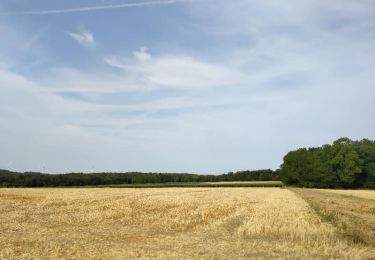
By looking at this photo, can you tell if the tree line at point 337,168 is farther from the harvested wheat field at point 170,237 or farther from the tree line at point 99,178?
the harvested wheat field at point 170,237

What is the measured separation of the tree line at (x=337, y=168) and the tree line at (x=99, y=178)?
51063 millimetres

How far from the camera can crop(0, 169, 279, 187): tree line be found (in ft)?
413

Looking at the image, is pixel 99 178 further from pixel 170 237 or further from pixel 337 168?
pixel 170 237

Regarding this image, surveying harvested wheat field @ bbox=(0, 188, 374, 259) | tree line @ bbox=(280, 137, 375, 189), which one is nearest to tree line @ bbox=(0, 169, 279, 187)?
tree line @ bbox=(280, 137, 375, 189)

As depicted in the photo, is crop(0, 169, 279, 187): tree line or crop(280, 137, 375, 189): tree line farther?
crop(0, 169, 279, 187): tree line

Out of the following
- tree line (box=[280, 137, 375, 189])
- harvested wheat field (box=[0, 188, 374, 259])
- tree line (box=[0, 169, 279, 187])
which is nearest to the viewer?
harvested wheat field (box=[0, 188, 374, 259])

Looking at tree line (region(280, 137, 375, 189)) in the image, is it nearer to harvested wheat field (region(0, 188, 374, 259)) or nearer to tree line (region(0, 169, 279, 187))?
tree line (region(0, 169, 279, 187))

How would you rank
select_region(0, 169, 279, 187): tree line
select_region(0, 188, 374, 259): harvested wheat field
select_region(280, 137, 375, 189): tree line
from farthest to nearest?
1. select_region(0, 169, 279, 187): tree line
2. select_region(280, 137, 375, 189): tree line
3. select_region(0, 188, 374, 259): harvested wheat field

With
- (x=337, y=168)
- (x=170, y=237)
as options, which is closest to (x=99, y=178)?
(x=337, y=168)

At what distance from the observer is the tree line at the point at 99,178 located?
125787 mm

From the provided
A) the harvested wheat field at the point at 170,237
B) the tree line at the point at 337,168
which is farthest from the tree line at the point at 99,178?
the harvested wheat field at the point at 170,237

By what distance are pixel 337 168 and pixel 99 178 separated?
75.8 meters

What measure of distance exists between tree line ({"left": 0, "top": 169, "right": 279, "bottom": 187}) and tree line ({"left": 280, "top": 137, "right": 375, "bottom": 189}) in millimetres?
51063

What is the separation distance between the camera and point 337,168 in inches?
4456
